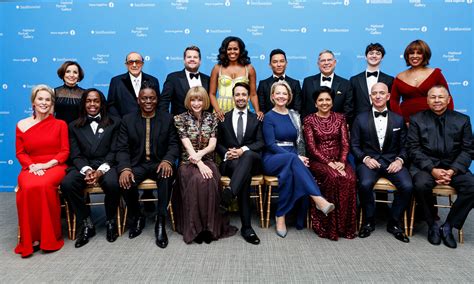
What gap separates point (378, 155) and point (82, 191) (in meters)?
2.90

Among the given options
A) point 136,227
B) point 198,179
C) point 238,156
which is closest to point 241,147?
point 238,156

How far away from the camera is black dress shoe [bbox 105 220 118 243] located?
347 centimetres

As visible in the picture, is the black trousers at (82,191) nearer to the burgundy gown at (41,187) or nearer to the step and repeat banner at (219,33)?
the burgundy gown at (41,187)

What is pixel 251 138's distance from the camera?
393 cm

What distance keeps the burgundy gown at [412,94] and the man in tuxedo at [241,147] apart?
1.54 metres

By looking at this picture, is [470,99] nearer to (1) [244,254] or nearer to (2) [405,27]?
(2) [405,27]

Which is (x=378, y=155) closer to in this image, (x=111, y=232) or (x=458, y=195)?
(x=458, y=195)

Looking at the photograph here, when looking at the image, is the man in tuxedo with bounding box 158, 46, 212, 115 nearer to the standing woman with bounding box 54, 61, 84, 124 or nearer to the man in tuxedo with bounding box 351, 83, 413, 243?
the standing woman with bounding box 54, 61, 84, 124

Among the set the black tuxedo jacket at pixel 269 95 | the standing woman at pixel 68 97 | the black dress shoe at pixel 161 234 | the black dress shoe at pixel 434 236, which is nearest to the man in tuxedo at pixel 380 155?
the black dress shoe at pixel 434 236

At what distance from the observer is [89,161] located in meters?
3.75

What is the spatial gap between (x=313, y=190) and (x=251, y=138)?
849mm

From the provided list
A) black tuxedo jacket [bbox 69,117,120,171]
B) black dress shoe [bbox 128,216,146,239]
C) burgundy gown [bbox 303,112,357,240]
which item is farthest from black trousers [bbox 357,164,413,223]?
black tuxedo jacket [bbox 69,117,120,171]

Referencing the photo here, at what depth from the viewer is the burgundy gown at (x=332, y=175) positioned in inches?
139

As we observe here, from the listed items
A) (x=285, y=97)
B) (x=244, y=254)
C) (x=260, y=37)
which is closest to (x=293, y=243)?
(x=244, y=254)
